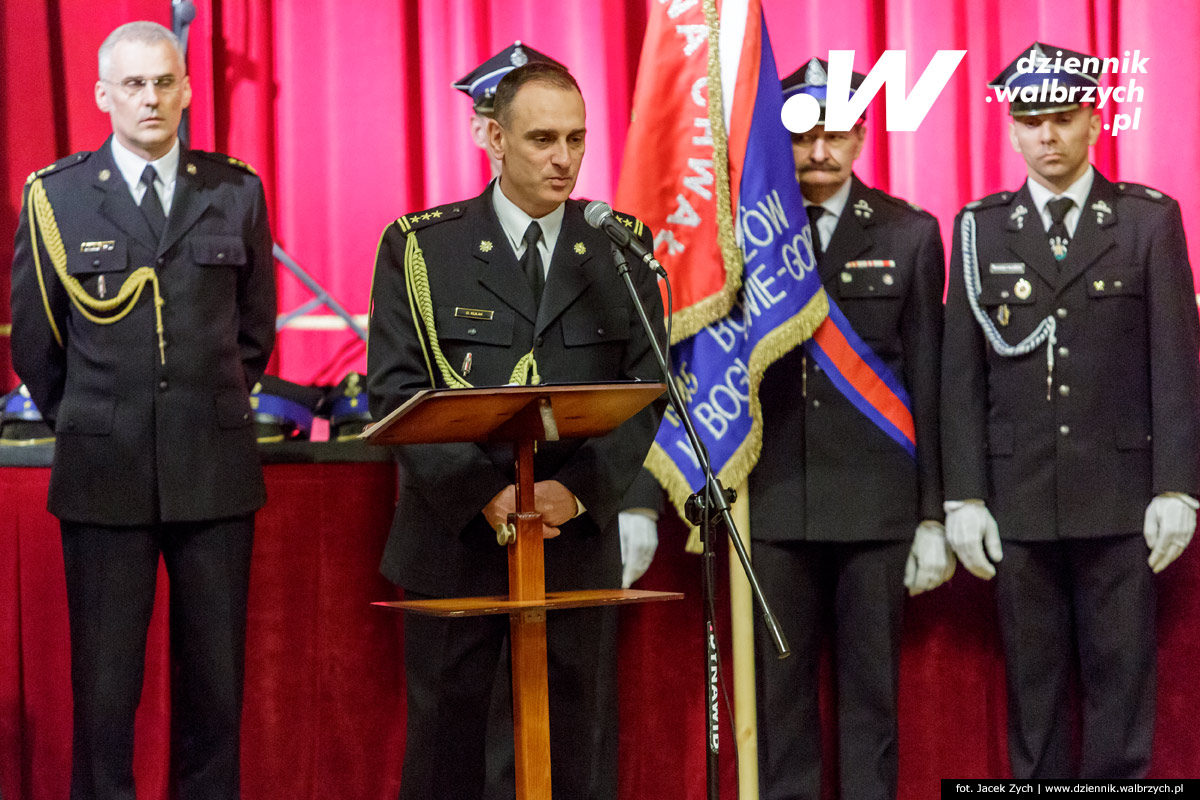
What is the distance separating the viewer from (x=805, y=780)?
10.4ft

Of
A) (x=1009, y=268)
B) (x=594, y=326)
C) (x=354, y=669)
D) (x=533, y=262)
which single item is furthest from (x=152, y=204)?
(x=1009, y=268)

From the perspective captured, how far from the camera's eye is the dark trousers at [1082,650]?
10.2 ft

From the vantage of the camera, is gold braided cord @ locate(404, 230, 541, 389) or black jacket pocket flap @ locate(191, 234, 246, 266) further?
black jacket pocket flap @ locate(191, 234, 246, 266)

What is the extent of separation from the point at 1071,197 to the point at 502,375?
174cm

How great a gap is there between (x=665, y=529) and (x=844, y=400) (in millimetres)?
607

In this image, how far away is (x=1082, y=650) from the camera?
3.19 m

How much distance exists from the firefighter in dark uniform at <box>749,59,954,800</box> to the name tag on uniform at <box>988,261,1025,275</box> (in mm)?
140

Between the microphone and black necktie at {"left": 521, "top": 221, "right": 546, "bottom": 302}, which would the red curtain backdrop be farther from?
the microphone

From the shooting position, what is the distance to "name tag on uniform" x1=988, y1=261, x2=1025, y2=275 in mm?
3275

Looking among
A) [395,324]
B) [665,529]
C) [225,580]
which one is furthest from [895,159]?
[225,580]

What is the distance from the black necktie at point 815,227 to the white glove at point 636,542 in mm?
813

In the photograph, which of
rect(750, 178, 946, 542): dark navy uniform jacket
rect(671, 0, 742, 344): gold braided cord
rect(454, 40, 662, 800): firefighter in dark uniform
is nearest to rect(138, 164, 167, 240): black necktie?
rect(454, 40, 662, 800): firefighter in dark uniform

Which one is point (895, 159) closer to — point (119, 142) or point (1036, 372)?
point (1036, 372)

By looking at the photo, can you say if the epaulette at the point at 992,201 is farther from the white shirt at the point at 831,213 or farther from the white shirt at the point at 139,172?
the white shirt at the point at 139,172
